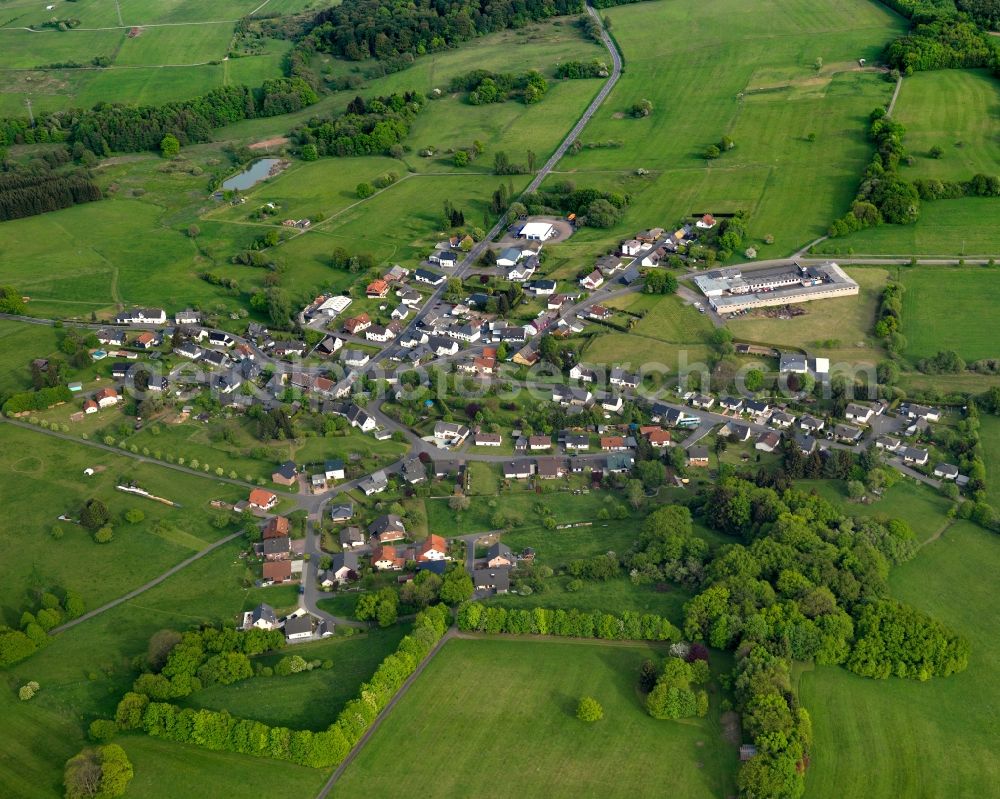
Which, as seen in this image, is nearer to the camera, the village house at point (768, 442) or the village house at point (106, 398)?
the village house at point (768, 442)

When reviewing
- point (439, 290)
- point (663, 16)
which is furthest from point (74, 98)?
point (663, 16)

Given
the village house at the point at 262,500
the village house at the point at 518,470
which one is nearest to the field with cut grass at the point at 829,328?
the village house at the point at 518,470

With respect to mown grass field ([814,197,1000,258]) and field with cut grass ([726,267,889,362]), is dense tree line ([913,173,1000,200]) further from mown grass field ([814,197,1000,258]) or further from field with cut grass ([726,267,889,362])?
field with cut grass ([726,267,889,362])

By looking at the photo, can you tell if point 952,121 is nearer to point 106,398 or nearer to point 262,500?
point 262,500

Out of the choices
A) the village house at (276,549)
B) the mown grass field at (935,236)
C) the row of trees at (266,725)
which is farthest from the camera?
the mown grass field at (935,236)

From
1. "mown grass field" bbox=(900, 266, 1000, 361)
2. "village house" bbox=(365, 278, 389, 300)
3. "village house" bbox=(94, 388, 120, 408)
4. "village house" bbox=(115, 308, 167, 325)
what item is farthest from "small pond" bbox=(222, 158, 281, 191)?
"mown grass field" bbox=(900, 266, 1000, 361)

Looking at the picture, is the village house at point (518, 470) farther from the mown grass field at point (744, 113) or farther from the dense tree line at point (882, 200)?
the dense tree line at point (882, 200)

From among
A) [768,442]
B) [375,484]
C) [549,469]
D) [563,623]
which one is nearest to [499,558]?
[563,623]
